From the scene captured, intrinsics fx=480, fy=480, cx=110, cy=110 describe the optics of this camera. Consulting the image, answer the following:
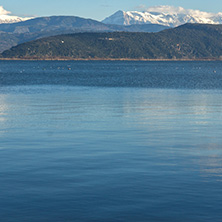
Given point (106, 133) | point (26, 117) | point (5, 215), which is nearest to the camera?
point (5, 215)

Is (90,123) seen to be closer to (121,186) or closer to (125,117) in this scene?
(125,117)

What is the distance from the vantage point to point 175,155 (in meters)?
22.6

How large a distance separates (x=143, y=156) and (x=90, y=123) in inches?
475

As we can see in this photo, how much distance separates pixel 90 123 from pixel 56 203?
1885 centimetres

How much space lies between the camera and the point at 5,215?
1416cm

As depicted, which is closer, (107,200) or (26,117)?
(107,200)

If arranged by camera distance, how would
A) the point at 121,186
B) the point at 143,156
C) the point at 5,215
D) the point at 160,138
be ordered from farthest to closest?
1. the point at 160,138
2. the point at 143,156
3. the point at 121,186
4. the point at 5,215

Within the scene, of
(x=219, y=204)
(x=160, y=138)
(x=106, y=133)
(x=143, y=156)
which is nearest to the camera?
(x=219, y=204)

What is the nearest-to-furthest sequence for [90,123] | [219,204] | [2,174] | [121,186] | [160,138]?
[219,204] < [121,186] < [2,174] < [160,138] < [90,123]

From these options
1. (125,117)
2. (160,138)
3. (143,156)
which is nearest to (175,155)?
(143,156)

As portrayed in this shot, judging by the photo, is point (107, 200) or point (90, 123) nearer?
point (107, 200)

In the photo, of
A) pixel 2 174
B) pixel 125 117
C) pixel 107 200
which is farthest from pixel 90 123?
pixel 107 200

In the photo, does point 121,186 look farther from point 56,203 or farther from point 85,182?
point 56,203

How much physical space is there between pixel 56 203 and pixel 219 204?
5.15 metres
